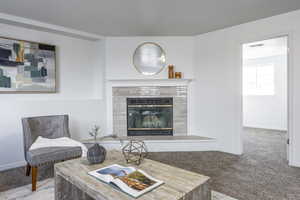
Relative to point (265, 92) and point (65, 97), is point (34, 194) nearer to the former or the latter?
point (65, 97)

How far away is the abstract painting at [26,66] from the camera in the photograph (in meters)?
2.70

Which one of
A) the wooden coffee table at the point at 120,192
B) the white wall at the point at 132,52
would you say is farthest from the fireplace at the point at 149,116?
the wooden coffee table at the point at 120,192

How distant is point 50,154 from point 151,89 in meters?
2.14

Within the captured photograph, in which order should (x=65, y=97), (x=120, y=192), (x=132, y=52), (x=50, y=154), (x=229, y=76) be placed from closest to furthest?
(x=120, y=192) < (x=50, y=154) < (x=229, y=76) < (x=65, y=97) < (x=132, y=52)

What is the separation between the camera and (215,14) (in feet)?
8.84

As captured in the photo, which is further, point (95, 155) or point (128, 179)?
point (95, 155)

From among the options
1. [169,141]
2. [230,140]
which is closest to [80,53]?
[169,141]

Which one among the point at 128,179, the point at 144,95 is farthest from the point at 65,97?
the point at 128,179

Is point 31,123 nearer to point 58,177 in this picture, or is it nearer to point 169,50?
point 58,177

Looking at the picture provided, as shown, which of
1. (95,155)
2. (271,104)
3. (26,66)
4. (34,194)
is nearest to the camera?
(95,155)

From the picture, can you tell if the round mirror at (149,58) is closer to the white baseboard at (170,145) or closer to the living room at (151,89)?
the living room at (151,89)

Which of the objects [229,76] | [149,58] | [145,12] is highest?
[145,12]

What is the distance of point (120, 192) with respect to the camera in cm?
115

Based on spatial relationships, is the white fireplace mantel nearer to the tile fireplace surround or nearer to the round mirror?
the tile fireplace surround
